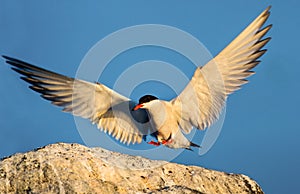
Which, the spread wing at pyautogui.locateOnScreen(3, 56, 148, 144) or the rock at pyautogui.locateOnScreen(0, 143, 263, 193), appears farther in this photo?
the spread wing at pyautogui.locateOnScreen(3, 56, 148, 144)

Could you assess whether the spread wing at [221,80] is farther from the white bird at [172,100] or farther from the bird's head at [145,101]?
the bird's head at [145,101]

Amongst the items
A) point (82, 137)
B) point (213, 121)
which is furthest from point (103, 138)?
point (213, 121)

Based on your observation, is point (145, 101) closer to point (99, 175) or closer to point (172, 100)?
point (172, 100)

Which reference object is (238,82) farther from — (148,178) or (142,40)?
(148,178)

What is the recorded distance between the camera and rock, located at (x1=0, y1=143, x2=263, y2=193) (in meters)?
6.08

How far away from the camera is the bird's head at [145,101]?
10141 mm

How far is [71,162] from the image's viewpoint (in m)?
6.43

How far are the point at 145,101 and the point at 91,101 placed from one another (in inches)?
48.8

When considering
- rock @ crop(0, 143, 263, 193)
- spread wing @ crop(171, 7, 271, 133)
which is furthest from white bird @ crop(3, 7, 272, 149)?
rock @ crop(0, 143, 263, 193)

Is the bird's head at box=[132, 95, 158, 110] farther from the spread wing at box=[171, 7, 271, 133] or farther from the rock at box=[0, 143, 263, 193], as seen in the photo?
the rock at box=[0, 143, 263, 193]

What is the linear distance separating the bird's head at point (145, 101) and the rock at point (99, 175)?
7.82ft

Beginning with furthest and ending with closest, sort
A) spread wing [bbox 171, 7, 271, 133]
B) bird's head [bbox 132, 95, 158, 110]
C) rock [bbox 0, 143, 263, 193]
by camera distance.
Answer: spread wing [bbox 171, 7, 271, 133] < bird's head [bbox 132, 95, 158, 110] < rock [bbox 0, 143, 263, 193]

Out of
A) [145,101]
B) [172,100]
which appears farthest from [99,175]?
[172,100]

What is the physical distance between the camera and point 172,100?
10.4 meters
